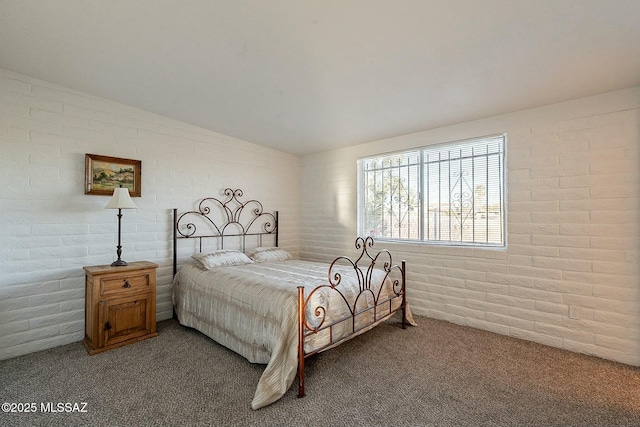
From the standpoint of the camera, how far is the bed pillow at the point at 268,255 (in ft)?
13.3

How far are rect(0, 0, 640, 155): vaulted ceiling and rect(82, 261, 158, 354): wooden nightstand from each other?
186 centimetres

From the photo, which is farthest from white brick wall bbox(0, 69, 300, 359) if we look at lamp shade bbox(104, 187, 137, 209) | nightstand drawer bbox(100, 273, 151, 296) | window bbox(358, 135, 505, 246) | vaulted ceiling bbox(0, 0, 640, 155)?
window bbox(358, 135, 505, 246)

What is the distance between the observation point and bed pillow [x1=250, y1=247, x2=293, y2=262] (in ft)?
13.3

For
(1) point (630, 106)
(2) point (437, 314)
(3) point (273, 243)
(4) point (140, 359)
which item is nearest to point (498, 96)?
(1) point (630, 106)

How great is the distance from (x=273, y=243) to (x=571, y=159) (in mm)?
3886

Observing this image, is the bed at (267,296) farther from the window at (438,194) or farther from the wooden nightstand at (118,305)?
the window at (438,194)

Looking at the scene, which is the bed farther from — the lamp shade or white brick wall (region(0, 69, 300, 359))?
the lamp shade

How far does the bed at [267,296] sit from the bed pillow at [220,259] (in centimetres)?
1

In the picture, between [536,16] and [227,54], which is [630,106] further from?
[227,54]

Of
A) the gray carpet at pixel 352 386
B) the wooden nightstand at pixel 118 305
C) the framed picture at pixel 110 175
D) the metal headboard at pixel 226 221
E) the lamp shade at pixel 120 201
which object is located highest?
the framed picture at pixel 110 175

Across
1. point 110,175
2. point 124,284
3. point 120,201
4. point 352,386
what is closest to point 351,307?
point 352,386

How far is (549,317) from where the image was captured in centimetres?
289

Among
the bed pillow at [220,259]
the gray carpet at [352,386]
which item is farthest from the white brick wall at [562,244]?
the bed pillow at [220,259]

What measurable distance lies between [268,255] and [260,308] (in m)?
1.61
